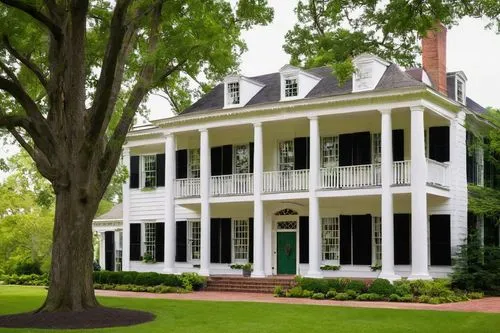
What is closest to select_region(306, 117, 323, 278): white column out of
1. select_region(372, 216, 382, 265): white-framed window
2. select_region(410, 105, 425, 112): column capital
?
select_region(372, 216, 382, 265): white-framed window

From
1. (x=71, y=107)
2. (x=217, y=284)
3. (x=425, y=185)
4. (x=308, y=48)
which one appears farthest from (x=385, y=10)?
(x=308, y=48)

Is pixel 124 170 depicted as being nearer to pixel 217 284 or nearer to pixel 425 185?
pixel 217 284

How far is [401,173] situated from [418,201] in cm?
147

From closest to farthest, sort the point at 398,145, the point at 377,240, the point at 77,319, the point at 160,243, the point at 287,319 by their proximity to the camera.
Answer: the point at 77,319, the point at 287,319, the point at 398,145, the point at 377,240, the point at 160,243

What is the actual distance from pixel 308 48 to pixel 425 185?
61.4ft

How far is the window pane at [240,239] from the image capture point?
30.5m

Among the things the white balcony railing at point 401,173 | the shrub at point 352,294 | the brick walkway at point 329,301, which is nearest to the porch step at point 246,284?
the brick walkway at point 329,301

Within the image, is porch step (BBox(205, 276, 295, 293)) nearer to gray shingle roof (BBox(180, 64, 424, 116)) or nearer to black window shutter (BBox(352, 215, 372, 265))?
black window shutter (BBox(352, 215, 372, 265))

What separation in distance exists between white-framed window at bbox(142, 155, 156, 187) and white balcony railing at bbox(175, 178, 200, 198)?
300 cm

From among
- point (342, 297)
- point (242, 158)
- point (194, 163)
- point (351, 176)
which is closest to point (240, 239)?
point (242, 158)

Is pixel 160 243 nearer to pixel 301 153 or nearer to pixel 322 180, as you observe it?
pixel 301 153

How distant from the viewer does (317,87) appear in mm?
Result: 28078

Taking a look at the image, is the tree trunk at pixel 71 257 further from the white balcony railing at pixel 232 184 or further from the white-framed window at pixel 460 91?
the white-framed window at pixel 460 91

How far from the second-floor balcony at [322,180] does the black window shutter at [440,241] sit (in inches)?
49.8
